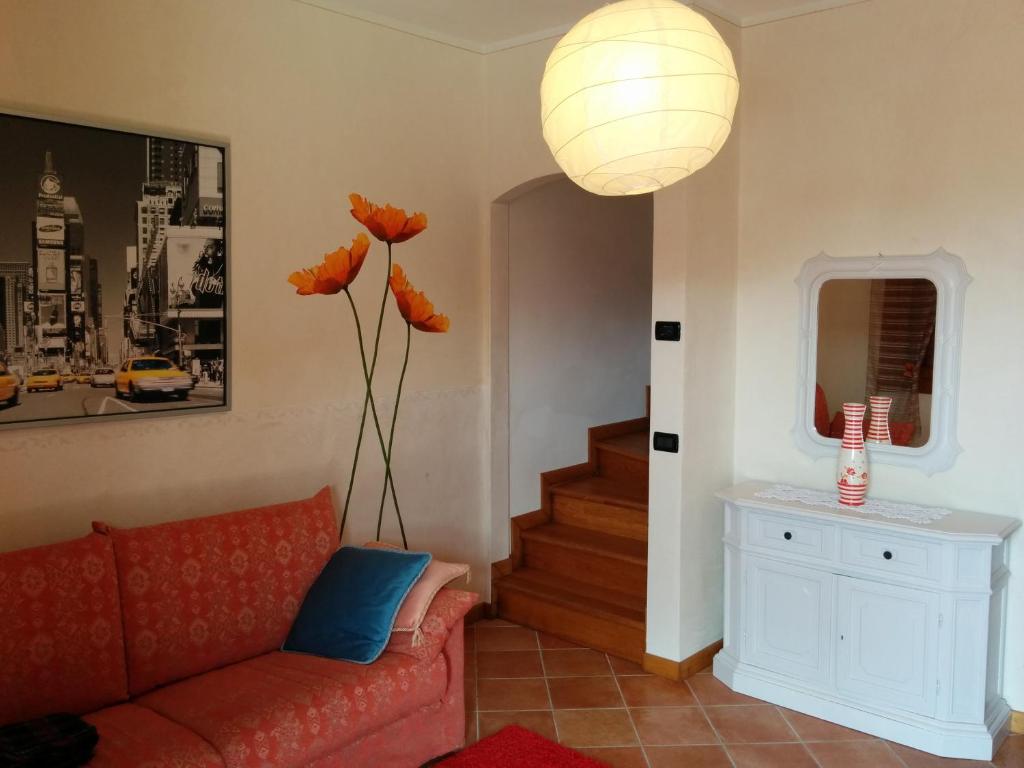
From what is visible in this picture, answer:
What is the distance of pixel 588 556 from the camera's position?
4.43 meters

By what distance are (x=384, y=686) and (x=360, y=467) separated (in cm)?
122

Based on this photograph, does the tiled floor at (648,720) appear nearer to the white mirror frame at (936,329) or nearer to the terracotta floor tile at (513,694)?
the terracotta floor tile at (513,694)

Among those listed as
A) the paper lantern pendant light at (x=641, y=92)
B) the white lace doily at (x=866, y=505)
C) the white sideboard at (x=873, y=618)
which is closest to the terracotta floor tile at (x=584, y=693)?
the white sideboard at (x=873, y=618)

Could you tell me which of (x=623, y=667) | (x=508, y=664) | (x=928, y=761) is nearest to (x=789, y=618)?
(x=928, y=761)

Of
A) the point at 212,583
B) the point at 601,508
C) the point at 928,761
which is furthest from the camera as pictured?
the point at 601,508

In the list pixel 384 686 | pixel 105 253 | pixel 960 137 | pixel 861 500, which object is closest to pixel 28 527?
pixel 105 253

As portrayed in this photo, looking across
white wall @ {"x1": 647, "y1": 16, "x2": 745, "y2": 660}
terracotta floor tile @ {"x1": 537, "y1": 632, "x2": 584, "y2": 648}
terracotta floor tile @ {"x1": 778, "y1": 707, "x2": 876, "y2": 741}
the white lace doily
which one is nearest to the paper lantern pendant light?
white wall @ {"x1": 647, "y1": 16, "x2": 745, "y2": 660}

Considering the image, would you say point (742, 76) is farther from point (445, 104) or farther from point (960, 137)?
point (445, 104)

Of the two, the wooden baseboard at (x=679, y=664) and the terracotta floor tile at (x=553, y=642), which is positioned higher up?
the wooden baseboard at (x=679, y=664)

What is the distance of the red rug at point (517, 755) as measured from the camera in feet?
10.1

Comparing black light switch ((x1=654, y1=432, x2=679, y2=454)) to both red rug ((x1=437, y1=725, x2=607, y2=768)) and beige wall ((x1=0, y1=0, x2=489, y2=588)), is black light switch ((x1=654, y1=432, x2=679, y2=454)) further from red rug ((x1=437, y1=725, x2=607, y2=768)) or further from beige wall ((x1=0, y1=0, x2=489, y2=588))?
red rug ((x1=437, y1=725, x2=607, y2=768))

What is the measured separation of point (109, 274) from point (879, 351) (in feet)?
9.44

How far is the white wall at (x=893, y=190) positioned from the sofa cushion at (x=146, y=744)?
8.45ft

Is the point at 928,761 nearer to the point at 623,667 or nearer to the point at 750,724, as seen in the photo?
the point at 750,724
